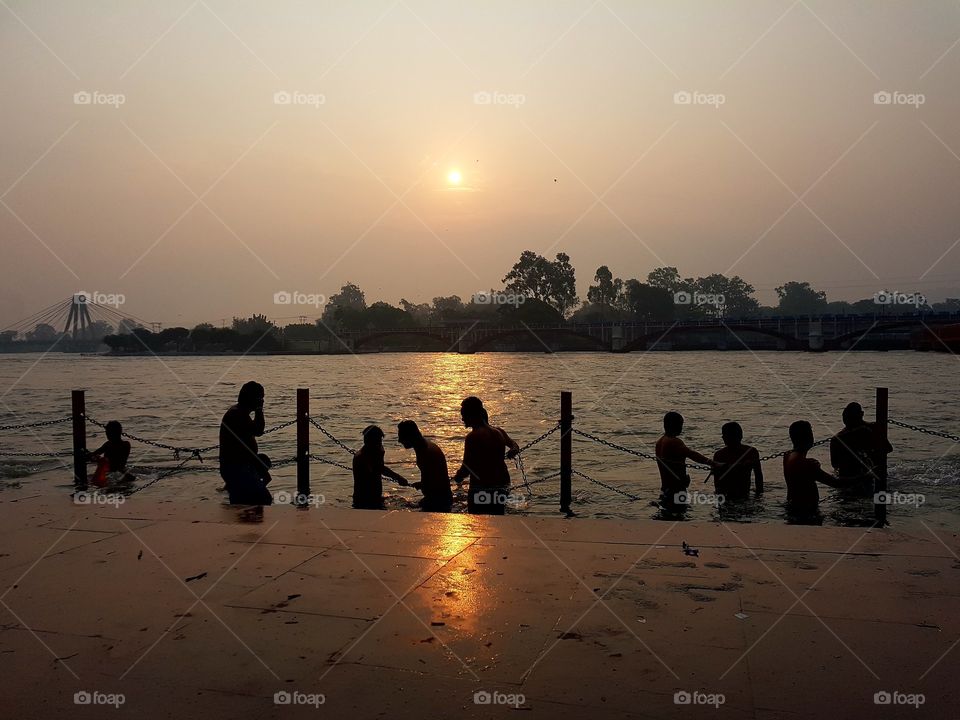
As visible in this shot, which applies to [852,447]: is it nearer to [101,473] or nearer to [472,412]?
[472,412]

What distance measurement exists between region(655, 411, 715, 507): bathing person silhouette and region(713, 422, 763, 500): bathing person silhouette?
0.38m

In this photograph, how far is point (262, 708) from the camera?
3912mm

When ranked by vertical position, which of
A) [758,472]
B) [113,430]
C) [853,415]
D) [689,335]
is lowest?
[758,472]

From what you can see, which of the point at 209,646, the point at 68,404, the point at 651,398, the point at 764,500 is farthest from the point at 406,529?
the point at 68,404

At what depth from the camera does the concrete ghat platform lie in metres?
4.02

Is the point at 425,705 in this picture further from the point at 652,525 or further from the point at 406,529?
the point at 652,525

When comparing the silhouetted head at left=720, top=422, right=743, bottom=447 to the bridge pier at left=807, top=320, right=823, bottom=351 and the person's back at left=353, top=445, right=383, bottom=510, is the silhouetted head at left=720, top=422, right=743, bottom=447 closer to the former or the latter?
the person's back at left=353, top=445, right=383, bottom=510

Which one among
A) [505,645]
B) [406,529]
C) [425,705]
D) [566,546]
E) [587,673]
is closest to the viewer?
[425,705]

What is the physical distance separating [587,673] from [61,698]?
2.73m

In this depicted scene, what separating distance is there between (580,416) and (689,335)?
124m

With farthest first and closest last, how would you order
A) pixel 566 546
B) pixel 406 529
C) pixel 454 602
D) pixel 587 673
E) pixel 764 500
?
pixel 764 500
pixel 406 529
pixel 566 546
pixel 454 602
pixel 587 673

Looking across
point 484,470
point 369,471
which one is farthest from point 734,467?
point 369,471

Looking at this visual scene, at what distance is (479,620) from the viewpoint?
16.6ft

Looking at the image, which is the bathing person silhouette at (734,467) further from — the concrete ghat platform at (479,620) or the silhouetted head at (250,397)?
the silhouetted head at (250,397)
